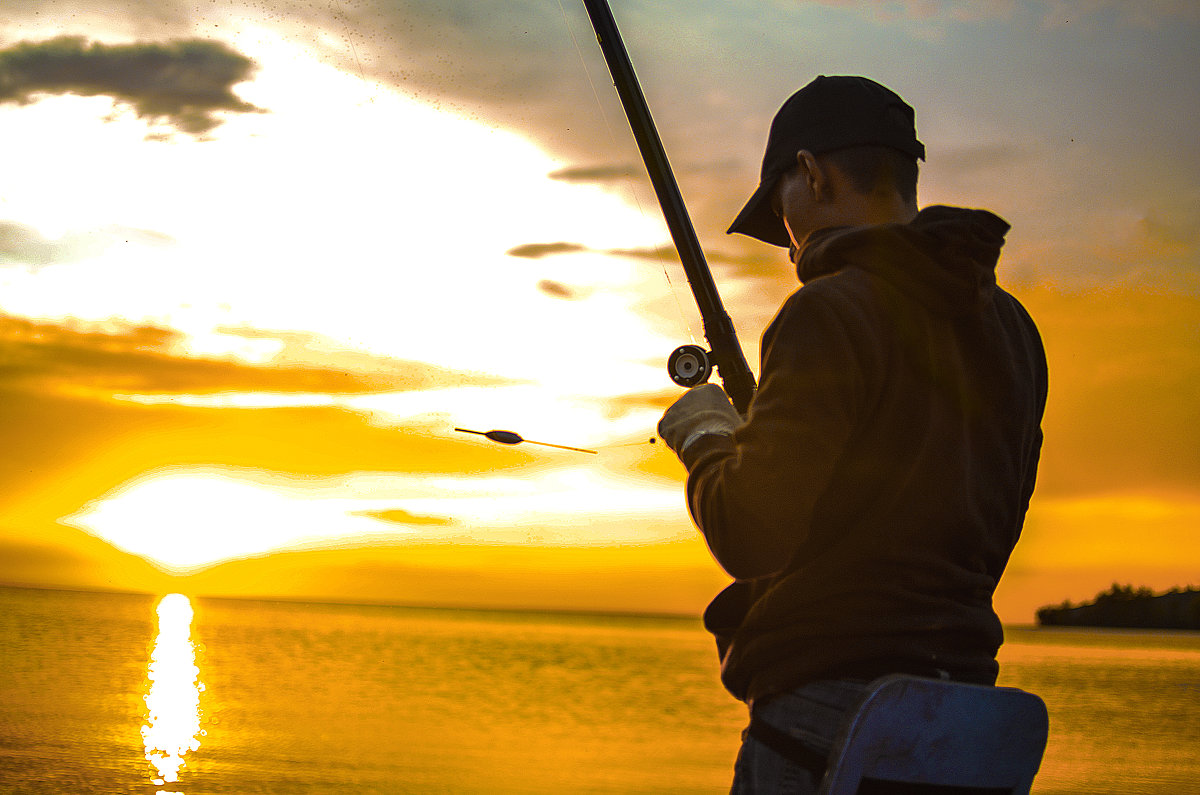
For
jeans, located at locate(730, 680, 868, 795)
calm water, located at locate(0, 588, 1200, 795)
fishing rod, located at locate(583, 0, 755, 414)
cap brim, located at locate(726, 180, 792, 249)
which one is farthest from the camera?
calm water, located at locate(0, 588, 1200, 795)

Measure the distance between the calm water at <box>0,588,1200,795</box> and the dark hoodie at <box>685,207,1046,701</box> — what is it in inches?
610

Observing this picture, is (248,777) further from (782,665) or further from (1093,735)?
(1093,735)

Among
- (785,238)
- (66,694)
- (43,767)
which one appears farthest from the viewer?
(66,694)

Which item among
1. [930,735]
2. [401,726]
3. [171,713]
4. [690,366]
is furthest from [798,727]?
[171,713]

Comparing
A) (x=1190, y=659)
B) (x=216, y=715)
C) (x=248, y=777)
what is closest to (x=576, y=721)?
(x=216, y=715)

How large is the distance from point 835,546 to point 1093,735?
3414cm

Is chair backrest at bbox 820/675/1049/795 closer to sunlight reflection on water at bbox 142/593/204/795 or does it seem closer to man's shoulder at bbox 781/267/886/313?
man's shoulder at bbox 781/267/886/313

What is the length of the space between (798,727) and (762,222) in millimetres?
1005

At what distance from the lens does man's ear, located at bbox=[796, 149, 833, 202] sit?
175 centimetres

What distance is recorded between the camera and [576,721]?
1123 inches

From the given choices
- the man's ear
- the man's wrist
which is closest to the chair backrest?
the man's wrist

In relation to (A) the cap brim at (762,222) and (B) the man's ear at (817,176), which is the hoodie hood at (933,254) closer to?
(B) the man's ear at (817,176)

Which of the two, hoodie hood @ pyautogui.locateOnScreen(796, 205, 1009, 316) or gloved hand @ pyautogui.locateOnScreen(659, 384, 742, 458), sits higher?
hoodie hood @ pyautogui.locateOnScreen(796, 205, 1009, 316)

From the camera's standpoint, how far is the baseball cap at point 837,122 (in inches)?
68.1
